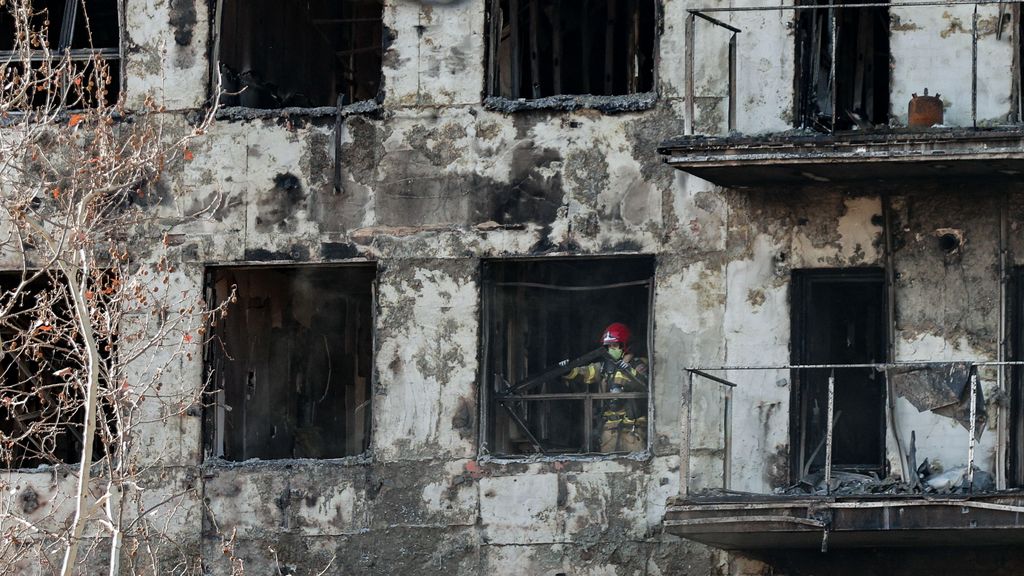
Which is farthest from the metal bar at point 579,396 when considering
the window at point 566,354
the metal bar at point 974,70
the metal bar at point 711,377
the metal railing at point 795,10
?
the metal bar at point 974,70

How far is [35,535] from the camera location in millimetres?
17750

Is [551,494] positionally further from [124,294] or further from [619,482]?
[124,294]

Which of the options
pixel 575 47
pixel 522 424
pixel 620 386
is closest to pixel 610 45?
pixel 575 47

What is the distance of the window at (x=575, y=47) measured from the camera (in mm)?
19094

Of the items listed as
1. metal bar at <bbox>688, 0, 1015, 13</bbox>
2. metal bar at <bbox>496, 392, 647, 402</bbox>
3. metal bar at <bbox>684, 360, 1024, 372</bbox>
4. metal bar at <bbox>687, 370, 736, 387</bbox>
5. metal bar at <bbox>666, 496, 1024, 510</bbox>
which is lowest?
metal bar at <bbox>666, 496, 1024, 510</bbox>

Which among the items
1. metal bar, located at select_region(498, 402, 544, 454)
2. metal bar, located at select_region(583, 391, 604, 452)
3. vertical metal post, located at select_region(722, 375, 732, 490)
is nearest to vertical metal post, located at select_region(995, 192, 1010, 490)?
vertical metal post, located at select_region(722, 375, 732, 490)

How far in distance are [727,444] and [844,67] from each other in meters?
3.48

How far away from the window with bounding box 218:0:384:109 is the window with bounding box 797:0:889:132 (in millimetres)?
3533

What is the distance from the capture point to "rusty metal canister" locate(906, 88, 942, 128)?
16.8 metres

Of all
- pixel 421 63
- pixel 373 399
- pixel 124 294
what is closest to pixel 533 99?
pixel 421 63

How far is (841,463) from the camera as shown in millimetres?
17641

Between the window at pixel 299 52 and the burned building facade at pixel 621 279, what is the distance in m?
0.10

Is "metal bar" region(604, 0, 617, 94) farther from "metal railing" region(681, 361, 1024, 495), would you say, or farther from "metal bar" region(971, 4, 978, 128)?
"metal bar" region(971, 4, 978, 128)

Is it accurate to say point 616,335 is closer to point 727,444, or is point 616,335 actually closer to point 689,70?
point 727,444
